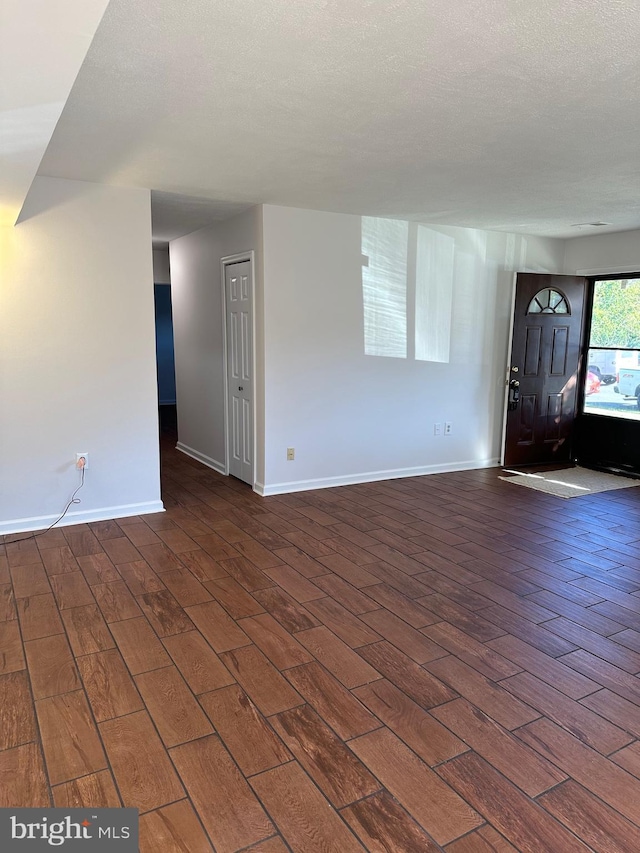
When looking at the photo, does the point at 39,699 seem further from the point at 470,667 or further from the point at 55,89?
the point at 55,89

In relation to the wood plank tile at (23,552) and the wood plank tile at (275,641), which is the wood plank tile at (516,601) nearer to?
the wood plank tile at (275,641)

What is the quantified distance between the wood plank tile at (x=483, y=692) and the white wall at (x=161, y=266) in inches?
281

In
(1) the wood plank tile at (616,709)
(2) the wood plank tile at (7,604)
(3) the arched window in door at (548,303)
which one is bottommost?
(1) the wood plank tile at (616,709)

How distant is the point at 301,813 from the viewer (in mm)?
1767

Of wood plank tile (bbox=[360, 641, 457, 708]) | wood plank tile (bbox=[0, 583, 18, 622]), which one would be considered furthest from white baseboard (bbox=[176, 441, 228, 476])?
wood plank tile (bbox=[360, 641, 457, 708])

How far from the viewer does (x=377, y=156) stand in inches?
131

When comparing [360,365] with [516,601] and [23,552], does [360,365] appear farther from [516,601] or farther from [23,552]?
[23,552]

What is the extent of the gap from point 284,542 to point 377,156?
246 cm

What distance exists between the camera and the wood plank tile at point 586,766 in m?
1.83

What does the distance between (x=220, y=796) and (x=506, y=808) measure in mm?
879

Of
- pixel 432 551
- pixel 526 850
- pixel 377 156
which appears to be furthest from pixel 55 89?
pixel 432 551

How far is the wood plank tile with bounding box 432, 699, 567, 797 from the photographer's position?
1.91m

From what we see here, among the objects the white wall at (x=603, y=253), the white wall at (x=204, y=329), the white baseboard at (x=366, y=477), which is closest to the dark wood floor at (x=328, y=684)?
the white baseboard at (x=366, y=477)

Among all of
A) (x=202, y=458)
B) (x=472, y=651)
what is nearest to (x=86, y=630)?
(x=472, y=651)
